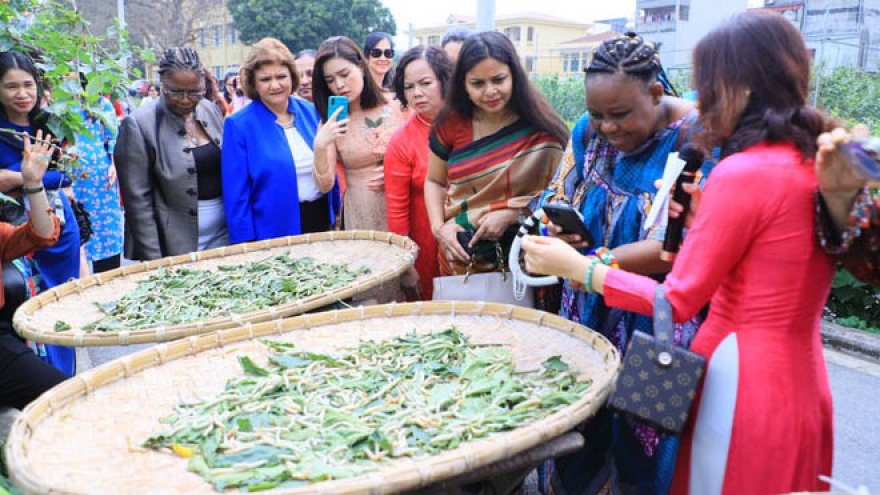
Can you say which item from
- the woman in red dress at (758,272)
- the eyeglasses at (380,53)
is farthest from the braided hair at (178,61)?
the woman in red dress at (758,272)

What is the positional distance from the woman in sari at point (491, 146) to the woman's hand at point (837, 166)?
158 centimetres

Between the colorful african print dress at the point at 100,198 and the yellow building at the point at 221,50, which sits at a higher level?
the yellow building at the point at 221,50

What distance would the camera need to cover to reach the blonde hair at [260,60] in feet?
12.2

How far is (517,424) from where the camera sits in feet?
6.13

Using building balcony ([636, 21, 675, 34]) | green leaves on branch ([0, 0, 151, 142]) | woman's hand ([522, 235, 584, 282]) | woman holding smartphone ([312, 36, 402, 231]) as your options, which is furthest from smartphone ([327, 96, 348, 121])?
building balcony ([636, 21, 675, 34])

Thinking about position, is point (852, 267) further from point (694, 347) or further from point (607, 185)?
point (607, 185)

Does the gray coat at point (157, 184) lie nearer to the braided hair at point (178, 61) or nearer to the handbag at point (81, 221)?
the braided hair at point (178, 61)

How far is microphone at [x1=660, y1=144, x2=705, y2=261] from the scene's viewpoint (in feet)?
→ 6.22

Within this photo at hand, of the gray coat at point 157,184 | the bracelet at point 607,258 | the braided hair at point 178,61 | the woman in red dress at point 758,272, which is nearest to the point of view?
the woman in red dress at point 758,272

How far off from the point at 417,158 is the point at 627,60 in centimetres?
157

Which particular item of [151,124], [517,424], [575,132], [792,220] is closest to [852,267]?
[792,220]

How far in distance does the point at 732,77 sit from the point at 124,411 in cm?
186

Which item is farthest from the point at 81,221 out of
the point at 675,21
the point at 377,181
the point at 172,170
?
the point at 675,21

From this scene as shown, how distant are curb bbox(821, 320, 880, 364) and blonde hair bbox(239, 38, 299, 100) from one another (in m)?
4.08
